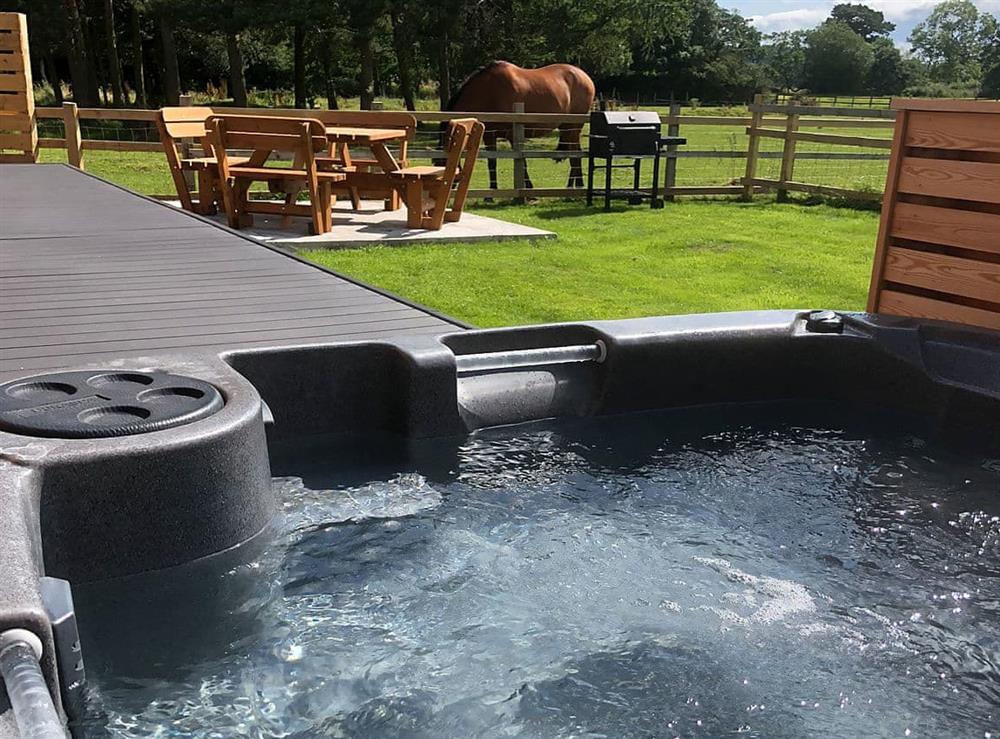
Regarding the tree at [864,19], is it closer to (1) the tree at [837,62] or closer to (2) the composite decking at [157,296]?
(1) the tree at [837,62]

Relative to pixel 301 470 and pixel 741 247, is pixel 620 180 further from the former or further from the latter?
pixel 301 470

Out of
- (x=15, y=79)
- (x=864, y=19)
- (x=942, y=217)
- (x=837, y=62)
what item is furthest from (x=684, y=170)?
(x=864, y=19)

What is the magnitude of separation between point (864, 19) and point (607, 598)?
120 metres

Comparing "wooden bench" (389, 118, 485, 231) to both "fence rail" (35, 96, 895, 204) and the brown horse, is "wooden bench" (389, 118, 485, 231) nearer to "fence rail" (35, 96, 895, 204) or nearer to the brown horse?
"fence rail" (35, 96, 895, 204)

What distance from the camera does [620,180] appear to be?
45.0 feet

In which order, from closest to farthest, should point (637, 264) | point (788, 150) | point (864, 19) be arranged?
point (637, 264) → point (788, 150) → point (864, 19)

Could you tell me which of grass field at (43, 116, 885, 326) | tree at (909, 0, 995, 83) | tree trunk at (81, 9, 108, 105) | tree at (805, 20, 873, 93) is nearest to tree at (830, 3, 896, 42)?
tree at (909, 0, 995, 83)

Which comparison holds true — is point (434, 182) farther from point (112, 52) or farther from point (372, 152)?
point (112, 52)

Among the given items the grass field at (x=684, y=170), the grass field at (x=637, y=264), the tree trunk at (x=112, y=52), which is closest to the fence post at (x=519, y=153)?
the grass field at (x=637, y=264)

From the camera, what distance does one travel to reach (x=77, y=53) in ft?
73.8

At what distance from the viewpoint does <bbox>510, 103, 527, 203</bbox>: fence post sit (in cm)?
1017

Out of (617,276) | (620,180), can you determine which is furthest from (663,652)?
(620,180)

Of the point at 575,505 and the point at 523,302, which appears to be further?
the point at 523,302

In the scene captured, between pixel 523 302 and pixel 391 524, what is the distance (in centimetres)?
286
